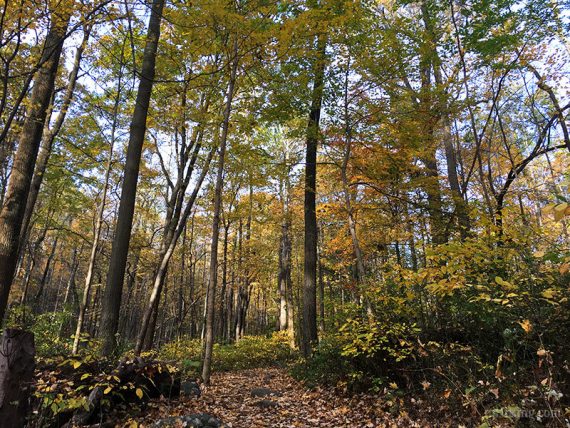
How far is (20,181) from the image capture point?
5.68m

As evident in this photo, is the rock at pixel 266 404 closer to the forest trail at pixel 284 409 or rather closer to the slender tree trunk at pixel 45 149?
the forest trail at pixel 284 409

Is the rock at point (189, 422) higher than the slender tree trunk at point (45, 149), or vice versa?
the slender tree trunk at point (45, 149)

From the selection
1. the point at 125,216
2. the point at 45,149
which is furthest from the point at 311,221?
the point at 45,149

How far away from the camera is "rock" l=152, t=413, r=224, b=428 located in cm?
391

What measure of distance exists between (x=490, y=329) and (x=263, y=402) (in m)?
4.13

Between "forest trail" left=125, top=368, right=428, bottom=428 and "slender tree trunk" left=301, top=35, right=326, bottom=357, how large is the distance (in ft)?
7.77

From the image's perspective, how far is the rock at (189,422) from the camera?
12.8ft

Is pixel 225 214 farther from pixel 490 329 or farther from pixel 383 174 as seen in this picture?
pixel 490 329

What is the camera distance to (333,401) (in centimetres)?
625

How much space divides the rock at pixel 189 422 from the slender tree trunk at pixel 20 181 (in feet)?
11.6

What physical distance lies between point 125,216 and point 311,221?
17.5 feet

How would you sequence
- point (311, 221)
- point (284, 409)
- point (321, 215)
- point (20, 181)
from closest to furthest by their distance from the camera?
point (20, 181), point (284, 409), point (311, 221), point (321, 215)

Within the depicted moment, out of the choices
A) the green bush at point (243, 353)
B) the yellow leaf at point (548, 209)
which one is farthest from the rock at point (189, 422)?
the green bush at point (243, 353)

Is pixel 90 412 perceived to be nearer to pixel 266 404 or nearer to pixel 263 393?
pixel 266 404
